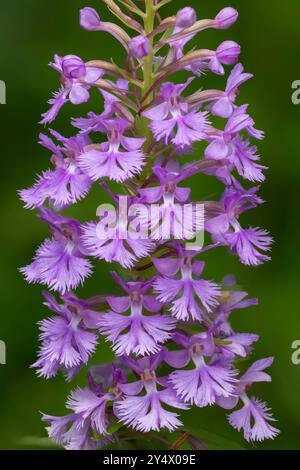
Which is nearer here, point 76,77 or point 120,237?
point 120,237

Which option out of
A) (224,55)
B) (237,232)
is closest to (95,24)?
(224,55)

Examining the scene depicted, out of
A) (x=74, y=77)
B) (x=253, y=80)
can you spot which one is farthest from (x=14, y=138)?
(x=74, y=77)

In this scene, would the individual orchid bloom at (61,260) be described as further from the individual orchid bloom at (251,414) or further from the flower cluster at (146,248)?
the individual orchid bloom at (251,414)

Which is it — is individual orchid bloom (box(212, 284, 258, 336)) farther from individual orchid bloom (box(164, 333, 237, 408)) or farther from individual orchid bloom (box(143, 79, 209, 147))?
individual orchid bloom (box(143, 79, 209, 147))

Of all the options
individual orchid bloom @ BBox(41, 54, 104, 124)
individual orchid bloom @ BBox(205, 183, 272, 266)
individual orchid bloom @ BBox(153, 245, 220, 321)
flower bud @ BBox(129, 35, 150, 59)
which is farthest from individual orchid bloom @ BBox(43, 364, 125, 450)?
flower bud @ BBox(129, 35, 150, 59)

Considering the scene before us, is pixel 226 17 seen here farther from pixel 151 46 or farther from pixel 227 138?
pixel 227 138

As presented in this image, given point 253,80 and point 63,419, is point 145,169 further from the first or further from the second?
point 253,80

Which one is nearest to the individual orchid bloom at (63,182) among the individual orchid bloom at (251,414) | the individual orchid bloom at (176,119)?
the individual orchid bloom at (176,119)
